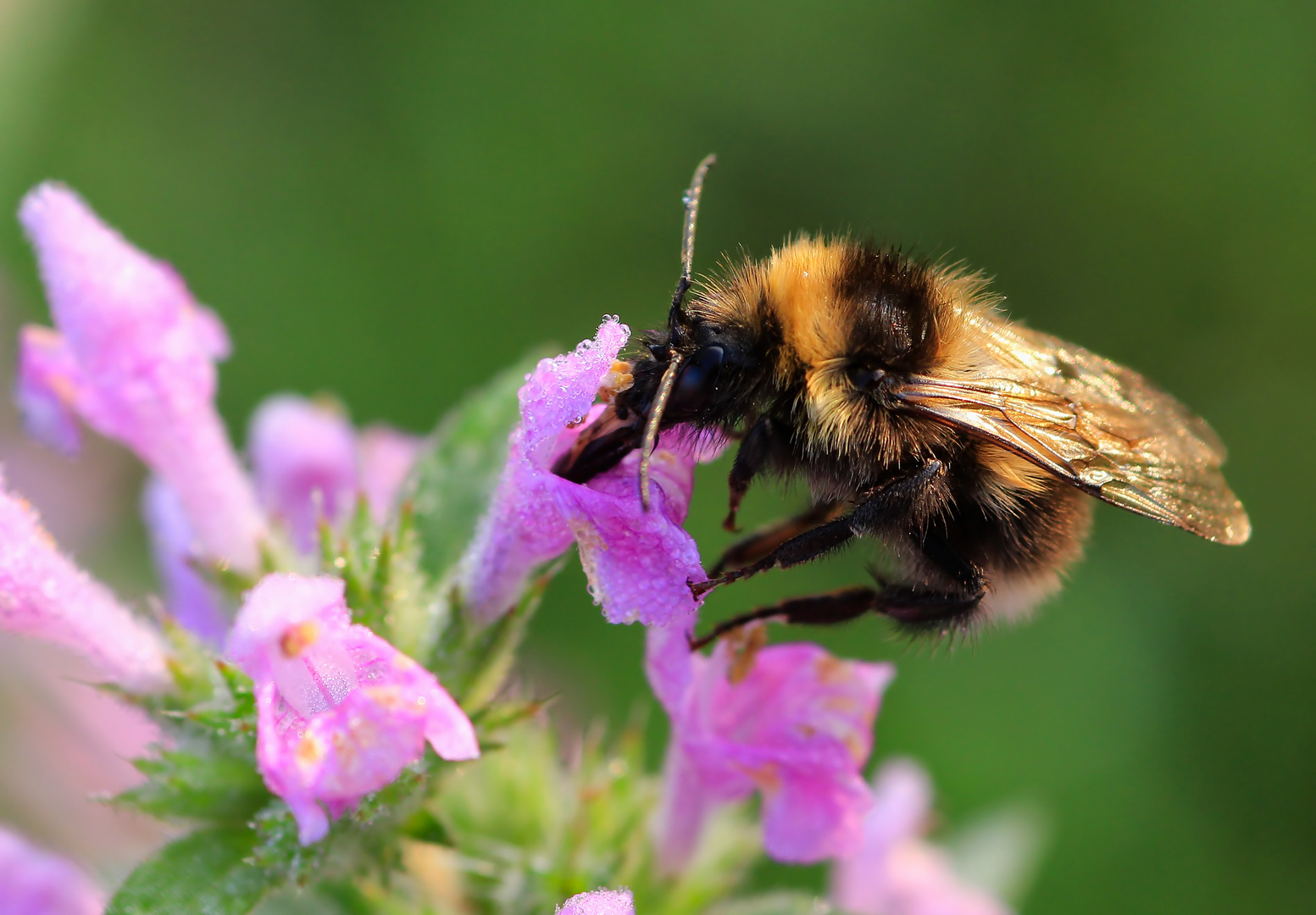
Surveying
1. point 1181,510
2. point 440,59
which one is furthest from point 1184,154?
point 1181,510

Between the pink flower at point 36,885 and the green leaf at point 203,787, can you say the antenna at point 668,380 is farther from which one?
the pink flower at point 36,885

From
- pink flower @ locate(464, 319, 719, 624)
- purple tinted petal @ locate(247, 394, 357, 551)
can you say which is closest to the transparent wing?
pink flower @ locate(464, 319, 719, 624)

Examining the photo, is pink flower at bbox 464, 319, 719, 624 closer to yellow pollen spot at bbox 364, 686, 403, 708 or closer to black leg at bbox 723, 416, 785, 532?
black leg at bbox 723, 416, 785, 532

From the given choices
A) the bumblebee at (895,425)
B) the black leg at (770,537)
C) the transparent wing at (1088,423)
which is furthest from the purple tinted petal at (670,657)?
the transparent wing at (1088,423)

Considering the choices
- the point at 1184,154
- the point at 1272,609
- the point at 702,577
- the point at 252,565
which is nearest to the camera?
the point at 702,577

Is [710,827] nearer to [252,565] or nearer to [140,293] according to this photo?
[252,565]

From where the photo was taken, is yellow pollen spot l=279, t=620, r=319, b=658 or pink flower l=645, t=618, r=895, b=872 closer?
yellow pollen spot l=279, t=620, r=319, b=658

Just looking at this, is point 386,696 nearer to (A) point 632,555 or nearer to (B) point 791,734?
(A) point 632,555

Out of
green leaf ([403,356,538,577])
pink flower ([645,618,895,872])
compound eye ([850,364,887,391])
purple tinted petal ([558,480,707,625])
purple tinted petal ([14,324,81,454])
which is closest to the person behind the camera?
purple tinted petal ([558,480,707,625])

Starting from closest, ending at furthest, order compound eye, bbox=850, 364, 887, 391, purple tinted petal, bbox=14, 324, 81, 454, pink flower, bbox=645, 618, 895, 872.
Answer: compound eye, bbox=850, 364, 887, 391
pink flower, bbox=645, 618, 895, 872
purple tinted petal, bbox=14, 324, 81, 454
